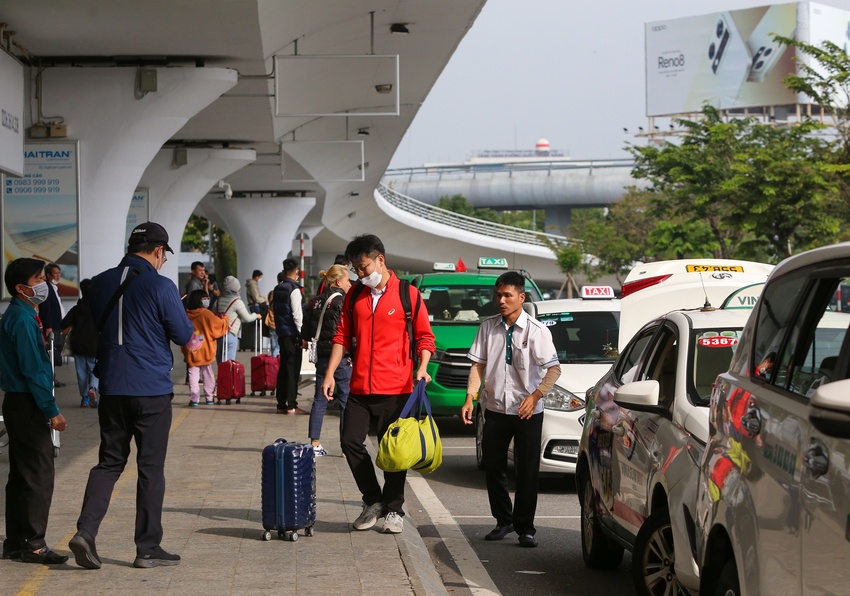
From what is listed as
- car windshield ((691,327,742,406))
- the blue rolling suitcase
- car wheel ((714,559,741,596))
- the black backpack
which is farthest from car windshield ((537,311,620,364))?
car wheel ((714,559,741,596))

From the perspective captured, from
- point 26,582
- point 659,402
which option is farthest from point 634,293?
point 26,582

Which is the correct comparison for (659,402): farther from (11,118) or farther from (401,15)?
(401,15)

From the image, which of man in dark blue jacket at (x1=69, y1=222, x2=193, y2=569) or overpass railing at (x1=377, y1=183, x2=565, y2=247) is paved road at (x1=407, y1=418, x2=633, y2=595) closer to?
man in dark blue jacket at (x1=69, y1=222, x2=193, y2=569)

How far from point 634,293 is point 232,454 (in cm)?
413

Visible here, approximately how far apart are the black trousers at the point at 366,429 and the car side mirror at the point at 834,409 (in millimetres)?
5485

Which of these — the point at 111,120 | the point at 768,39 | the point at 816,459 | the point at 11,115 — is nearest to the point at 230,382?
the point at 111,120

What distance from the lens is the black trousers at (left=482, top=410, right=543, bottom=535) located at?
868 centimetres

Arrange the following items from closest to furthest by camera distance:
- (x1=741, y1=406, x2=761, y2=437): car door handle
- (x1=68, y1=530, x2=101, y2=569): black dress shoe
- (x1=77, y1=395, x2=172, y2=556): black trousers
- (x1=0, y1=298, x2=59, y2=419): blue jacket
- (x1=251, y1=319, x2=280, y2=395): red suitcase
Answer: (x1=741, y1=406, x2=761, y2=437): car door handle, (x1=68, y1=530, x2=101, y2=569): black dress shoe, (x1=77, y1=395, x2=172, y2=556): black trousers, (x1=0, y1=298, x2=59, y2=419): blue jacket, (x1=251, y1=319, x2=280, y2=395): red suitcase

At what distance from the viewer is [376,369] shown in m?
8.56

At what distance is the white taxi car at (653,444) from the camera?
6027 millimetres

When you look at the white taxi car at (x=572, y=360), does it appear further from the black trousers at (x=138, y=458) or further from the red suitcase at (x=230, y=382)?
the red suitcase at (x=230, y=382)

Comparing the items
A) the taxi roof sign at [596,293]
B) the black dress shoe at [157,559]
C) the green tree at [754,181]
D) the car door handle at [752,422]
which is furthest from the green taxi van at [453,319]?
the green tree at [754,181]

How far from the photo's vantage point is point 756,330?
4.96m

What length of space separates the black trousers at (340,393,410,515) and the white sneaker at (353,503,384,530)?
0.05 m
